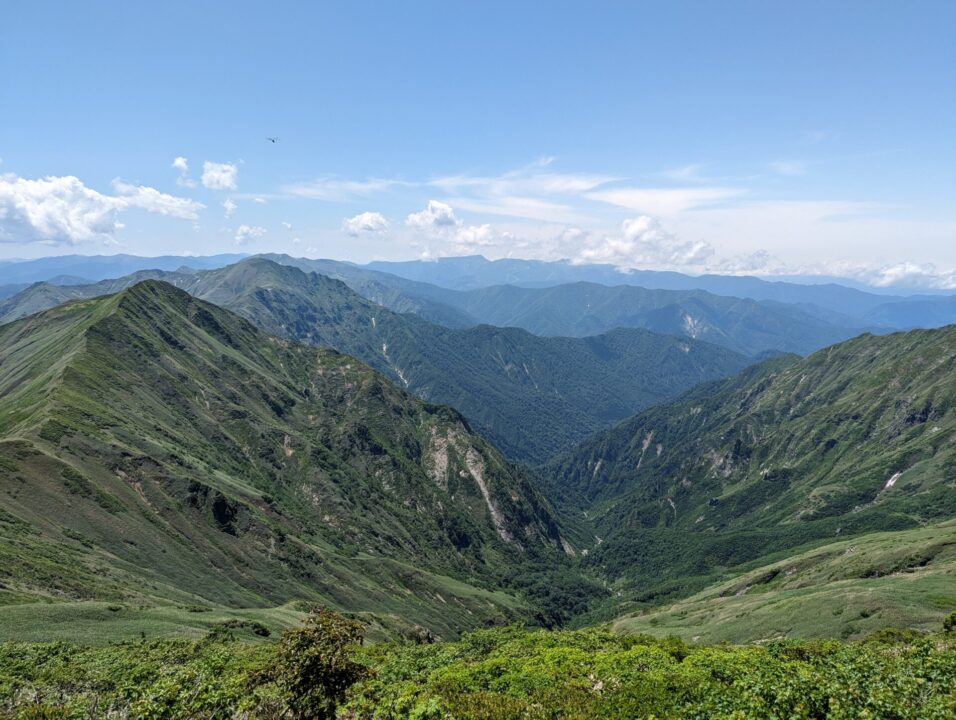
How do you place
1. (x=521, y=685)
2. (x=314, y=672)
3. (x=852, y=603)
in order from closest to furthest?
(x=314, y=672) → (x=521, y=685) → (x=852, y=603)

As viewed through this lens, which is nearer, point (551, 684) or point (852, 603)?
point (551, 684)

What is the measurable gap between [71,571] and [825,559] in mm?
239992

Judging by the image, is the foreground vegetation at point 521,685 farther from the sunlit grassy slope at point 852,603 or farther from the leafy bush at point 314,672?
the sunlit grassy slope at point 852,603

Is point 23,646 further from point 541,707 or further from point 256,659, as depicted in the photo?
point 541,707

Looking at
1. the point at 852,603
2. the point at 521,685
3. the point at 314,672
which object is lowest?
the point at 852,603

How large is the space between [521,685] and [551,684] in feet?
8.41

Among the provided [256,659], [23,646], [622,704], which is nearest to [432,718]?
→ [622,704]

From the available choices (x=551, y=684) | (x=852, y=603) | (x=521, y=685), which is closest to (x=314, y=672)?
(x=521, y=685)

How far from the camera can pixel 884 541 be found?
624 ft

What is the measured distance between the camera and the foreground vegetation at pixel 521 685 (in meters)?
33.8

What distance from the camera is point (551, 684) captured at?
150 ft

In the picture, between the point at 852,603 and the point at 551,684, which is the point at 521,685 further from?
the point at 852,603

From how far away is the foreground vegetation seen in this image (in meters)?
33.8

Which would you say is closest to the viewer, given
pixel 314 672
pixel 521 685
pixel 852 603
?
pixel 314 672
